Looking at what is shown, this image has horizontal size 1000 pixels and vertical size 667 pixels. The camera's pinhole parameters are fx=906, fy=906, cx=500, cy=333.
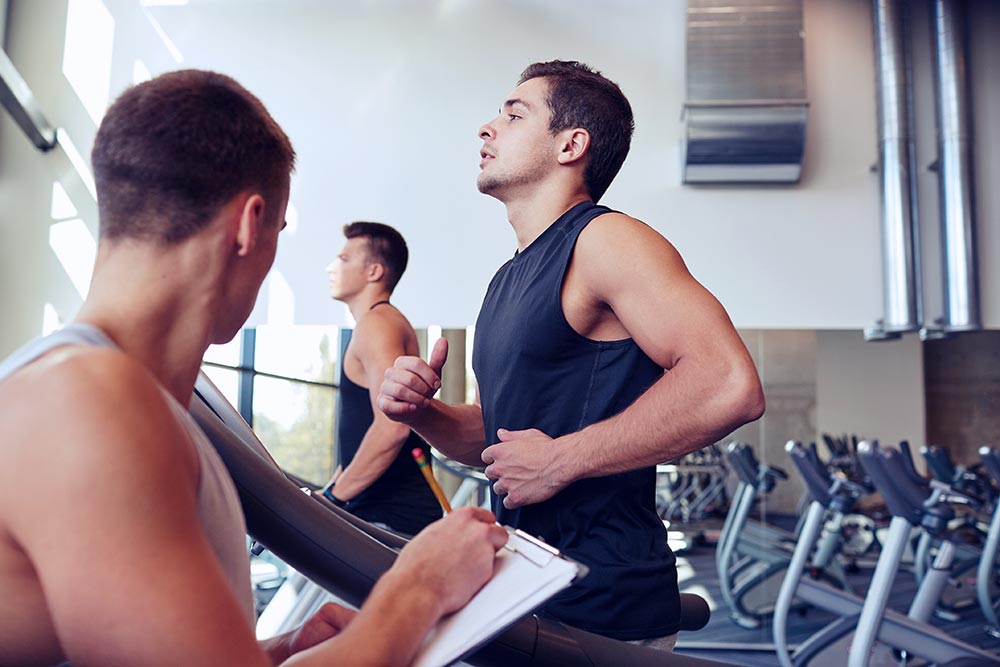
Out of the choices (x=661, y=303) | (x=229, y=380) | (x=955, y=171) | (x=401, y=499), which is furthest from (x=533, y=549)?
(x=955, y=171)

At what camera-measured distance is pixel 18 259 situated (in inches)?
199

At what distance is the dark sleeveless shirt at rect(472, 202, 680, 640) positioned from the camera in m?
1.29

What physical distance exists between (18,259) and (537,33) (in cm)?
316

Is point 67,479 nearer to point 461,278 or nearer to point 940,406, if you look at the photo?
point 461,278

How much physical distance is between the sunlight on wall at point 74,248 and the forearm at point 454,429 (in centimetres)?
392

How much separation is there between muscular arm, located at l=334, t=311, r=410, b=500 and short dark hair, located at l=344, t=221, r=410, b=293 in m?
0.35

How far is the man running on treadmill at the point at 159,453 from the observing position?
23.4 inches

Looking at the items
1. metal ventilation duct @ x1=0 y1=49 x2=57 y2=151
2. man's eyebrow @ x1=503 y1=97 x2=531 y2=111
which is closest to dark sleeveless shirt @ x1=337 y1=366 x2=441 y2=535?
man's eyebrow @ x1=503 y1=97 x2=531 y2=111

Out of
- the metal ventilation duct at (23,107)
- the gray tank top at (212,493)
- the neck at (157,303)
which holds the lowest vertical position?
the gray tank top at (212,493)

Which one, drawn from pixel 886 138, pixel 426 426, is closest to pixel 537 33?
pixel 886 138

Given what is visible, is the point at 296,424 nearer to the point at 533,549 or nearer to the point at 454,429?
the point at 454,429

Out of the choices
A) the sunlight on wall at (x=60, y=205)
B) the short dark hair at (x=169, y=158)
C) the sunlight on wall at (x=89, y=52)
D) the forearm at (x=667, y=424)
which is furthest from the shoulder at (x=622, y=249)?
the sunlight on wall at (x=89, y=52)

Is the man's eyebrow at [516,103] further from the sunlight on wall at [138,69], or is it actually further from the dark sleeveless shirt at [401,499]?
the sunlight on wall at [138,69]

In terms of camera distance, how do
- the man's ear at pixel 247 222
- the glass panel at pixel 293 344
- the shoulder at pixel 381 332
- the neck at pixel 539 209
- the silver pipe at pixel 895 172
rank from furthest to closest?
the glass panel at pixel 293 344
the silver pipe at pixel 895 172
the shoulder at pixel 381 332
the neck at pixel 539 209
the man's ear at pixel 247 222
